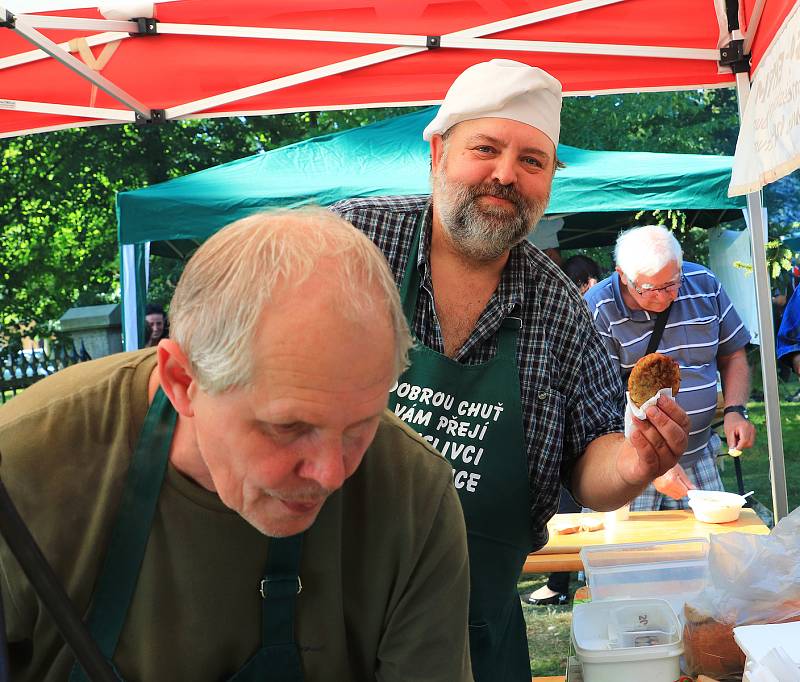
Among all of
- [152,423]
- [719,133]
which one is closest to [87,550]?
[152,423]

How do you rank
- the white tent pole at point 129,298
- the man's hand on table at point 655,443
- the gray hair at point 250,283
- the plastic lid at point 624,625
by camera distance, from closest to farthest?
the gray hair at point 250,283 → the man's hand on table at point 655,443 → the plastic lid at point 624,625 → the white tent pole at point 129,298

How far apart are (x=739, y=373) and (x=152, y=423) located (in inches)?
136

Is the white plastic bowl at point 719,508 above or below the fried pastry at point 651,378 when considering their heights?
below

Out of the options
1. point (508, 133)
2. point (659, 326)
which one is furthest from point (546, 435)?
point (659, 326)

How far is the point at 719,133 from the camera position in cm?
1584

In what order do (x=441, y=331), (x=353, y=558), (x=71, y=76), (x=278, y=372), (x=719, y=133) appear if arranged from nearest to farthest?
(x=278, y=372) < (x=353, y=558) < (x=441, y=331) < (x=71, y=76) < (x=719, y=133)

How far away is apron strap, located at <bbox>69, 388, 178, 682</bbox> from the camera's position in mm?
1235

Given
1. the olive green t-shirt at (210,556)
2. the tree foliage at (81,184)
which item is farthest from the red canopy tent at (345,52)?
the tree foliage at (81,184)

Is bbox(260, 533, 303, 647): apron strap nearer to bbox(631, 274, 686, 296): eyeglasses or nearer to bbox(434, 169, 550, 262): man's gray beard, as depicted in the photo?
bbox(434, 169, 550, 262): man's gray beard

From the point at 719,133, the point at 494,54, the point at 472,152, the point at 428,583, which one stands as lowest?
the point at 428,583

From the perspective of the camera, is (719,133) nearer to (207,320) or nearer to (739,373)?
(739,373)

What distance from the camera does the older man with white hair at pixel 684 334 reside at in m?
3.92

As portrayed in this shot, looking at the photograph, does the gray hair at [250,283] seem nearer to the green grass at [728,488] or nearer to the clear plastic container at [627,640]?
the clear plastic container at [627,640]

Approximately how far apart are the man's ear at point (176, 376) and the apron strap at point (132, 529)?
0.41 feet
